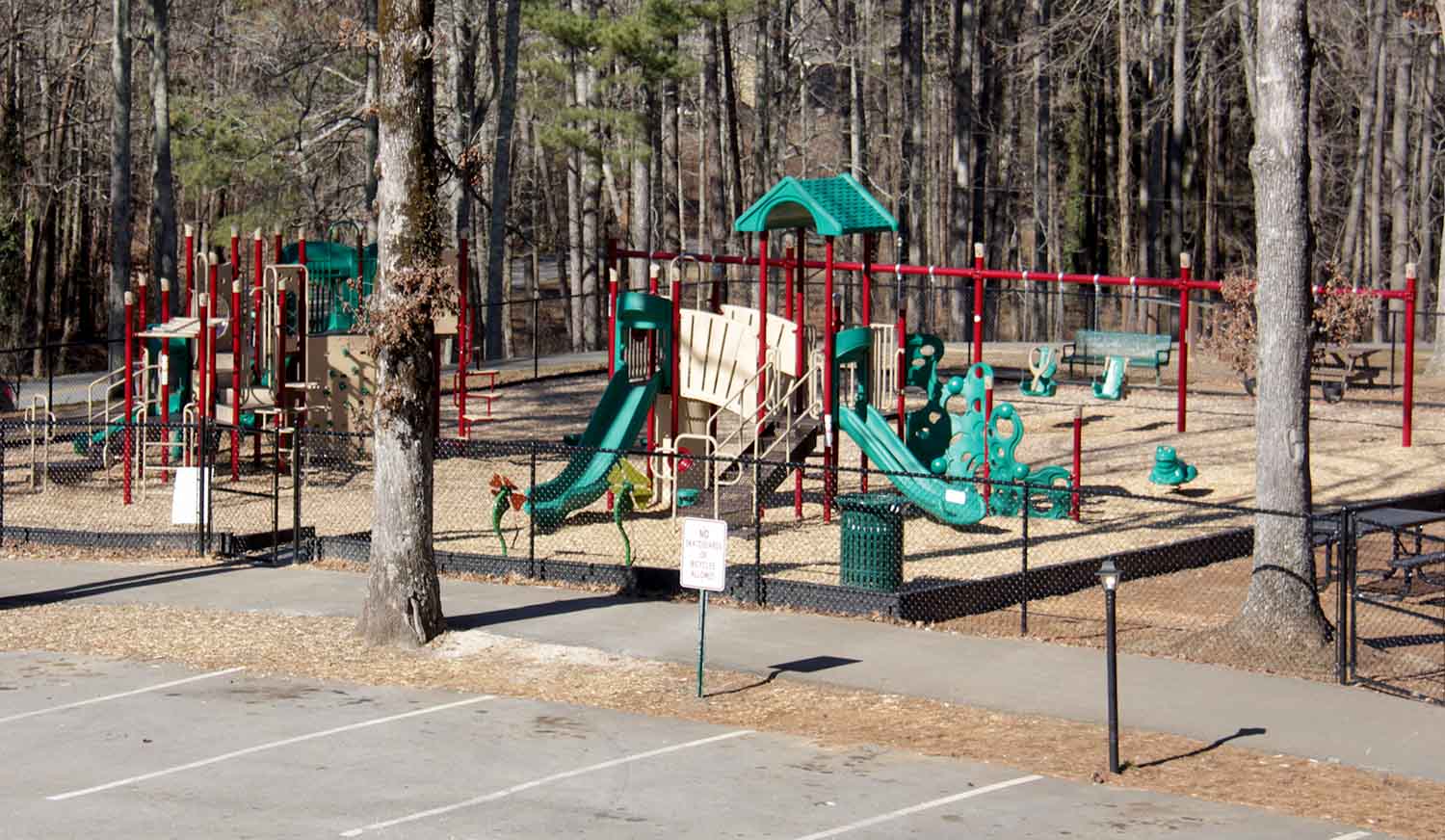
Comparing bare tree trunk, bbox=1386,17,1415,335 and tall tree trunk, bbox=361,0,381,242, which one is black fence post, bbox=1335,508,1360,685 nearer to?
tall tree trunk, bbox=361,0,381,242

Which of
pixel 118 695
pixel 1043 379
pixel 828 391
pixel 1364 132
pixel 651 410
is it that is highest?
pixel 1364 132

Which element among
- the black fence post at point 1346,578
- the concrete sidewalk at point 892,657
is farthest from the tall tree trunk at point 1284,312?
the concrete sidewalk at point 892,657

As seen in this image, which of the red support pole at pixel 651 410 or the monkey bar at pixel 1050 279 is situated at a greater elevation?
the monkey bar at pixel 1050 279

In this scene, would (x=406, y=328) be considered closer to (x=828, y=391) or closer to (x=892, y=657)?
(x=892, y=657)

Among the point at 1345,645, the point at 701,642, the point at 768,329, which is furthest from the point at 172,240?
the point at 1345,645

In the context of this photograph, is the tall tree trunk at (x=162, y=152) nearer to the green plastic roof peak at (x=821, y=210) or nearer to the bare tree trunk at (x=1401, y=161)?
the green plastic roof peak at (x=821, y=210)

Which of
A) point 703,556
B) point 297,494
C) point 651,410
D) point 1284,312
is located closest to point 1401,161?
point 651,410

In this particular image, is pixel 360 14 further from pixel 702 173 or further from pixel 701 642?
pixel 701 642

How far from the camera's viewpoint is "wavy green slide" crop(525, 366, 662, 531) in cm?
1966

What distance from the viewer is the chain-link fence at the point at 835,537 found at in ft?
48.0

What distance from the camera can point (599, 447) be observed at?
20.0 meters

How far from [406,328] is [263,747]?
4109mm

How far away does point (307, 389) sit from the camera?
81.7 feet

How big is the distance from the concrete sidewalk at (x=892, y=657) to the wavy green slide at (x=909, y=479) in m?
4.50
